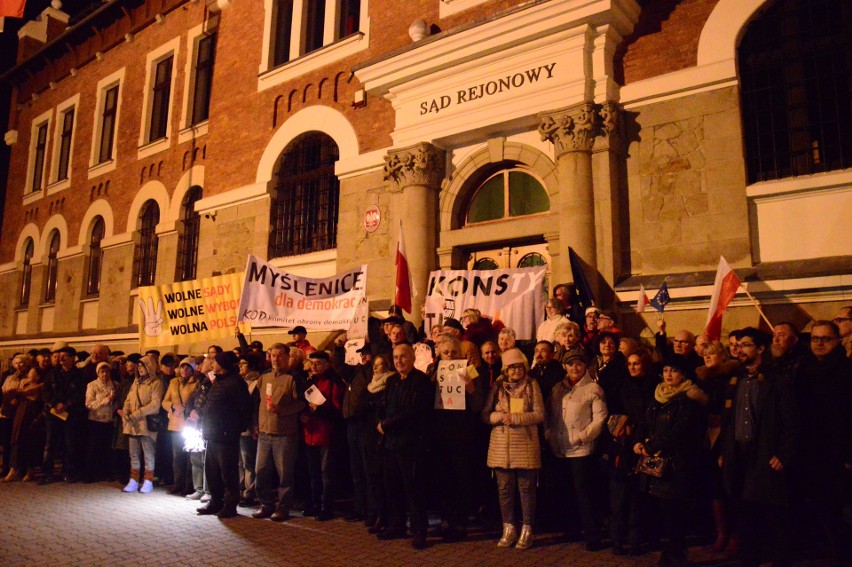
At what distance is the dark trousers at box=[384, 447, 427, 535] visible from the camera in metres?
6.25

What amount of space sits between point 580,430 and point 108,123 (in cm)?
2034

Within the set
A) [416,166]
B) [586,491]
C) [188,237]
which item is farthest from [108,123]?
[586,491]

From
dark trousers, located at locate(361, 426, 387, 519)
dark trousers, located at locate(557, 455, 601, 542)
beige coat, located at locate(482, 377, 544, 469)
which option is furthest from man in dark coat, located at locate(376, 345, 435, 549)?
dark trousers, located at locate(557, 455, 601, 542)

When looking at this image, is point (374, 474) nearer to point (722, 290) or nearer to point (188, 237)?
point (722, 290)

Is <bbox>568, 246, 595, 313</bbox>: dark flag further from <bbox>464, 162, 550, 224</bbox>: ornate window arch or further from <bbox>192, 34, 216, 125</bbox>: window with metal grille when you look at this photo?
<bbox>192, 34, 216, 125</bbox>: window with metal grille

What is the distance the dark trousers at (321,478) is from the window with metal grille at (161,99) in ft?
47.1

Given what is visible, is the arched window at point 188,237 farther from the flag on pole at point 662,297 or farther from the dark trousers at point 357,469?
the flag on pole at point 662,297

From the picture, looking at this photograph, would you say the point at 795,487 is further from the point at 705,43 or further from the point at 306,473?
the point at 705,43

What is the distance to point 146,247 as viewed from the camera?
1836 cm

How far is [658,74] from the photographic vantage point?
947 centimetres

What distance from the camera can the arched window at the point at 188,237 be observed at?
16.8 m

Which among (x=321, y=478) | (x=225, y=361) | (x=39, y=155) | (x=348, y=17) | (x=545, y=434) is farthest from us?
(x=39, y=155)

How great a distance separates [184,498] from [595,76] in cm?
851

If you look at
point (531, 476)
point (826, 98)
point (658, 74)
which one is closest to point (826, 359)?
point (531, 476)
